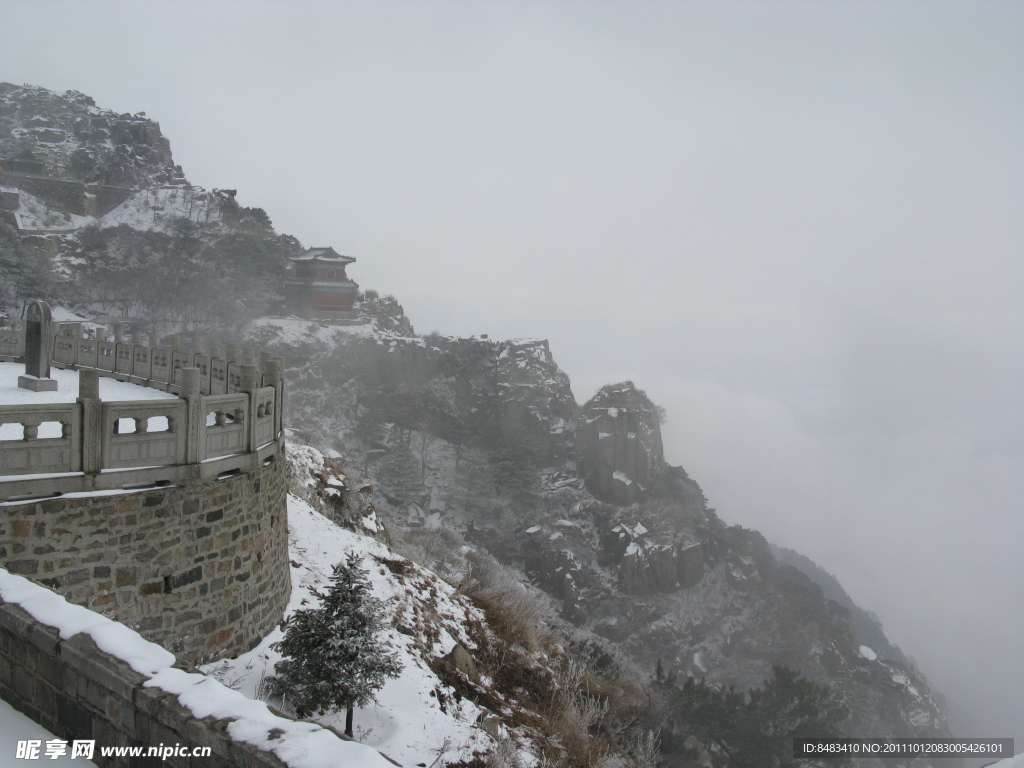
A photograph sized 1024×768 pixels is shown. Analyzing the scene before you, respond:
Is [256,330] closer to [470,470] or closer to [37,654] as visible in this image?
[470,470]

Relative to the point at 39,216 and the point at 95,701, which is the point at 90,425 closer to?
the point at 95,701

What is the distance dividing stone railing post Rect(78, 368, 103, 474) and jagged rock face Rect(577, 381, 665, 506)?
4811 cm

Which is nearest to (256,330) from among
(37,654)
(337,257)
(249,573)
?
(337,257)

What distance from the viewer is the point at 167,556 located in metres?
6.02

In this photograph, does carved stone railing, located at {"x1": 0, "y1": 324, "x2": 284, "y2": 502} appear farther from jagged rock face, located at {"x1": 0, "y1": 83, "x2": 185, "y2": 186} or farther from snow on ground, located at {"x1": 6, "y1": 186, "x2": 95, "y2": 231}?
jagged rock face, located at {"x1": 0, "y1": 83, "x2": 185, "y2": 186}

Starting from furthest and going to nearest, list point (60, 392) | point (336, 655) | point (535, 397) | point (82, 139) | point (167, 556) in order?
point (82, 139), point (535, 397), point (60, 392), point (336, 655), point (167, 556)

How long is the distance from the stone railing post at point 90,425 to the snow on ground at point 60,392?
2250 mm

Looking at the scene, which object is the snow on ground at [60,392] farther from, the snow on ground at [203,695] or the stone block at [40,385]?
the snow on ground at [203,695]

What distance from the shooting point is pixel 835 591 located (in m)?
74.7

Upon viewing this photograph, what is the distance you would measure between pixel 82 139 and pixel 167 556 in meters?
83.2

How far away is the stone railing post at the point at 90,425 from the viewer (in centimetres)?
545

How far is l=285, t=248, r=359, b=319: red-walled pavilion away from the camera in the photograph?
57531 mm

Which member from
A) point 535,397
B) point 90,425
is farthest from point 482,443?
point 90,425

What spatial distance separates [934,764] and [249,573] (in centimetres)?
4570
